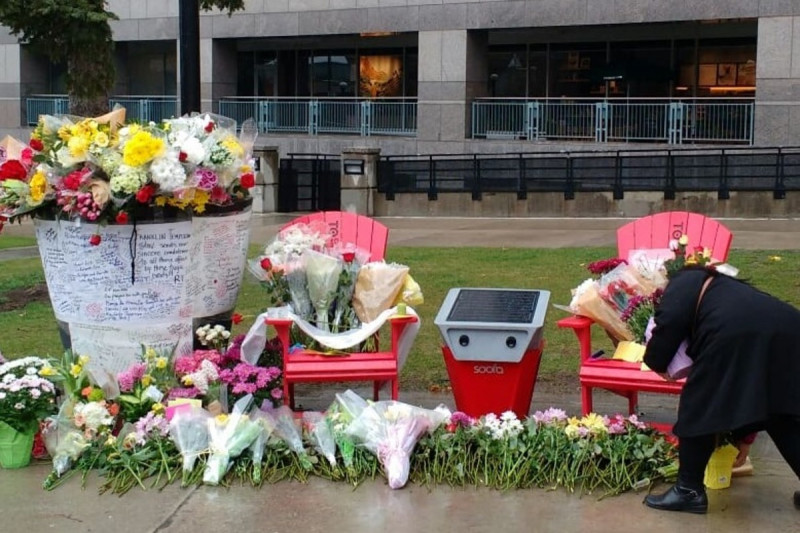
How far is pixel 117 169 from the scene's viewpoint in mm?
5648

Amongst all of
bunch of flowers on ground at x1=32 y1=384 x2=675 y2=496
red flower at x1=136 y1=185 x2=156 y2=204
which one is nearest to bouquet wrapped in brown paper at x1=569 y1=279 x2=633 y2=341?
bunch of flowers on ground at x1=32 y1=384 x2=675 y2=496

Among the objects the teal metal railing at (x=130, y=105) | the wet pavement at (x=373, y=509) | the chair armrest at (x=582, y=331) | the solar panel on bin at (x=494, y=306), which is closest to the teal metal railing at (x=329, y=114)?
the teal metal railing at (x=130, y=105)

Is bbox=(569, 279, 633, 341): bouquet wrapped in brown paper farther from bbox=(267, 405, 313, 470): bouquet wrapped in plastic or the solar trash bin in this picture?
bbox=(267, 405, 313, 470): bouquet wrapped in plastic

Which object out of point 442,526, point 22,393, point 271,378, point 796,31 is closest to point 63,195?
point 22,393

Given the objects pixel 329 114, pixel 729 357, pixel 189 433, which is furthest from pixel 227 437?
pixel 329 114

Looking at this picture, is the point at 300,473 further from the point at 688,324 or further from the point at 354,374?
the point at 688,324

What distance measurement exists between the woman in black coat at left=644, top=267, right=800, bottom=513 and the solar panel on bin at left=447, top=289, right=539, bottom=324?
1213mm

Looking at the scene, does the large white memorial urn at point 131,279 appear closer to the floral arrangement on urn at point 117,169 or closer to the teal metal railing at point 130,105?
the floral arrangement on urn at point 117,169

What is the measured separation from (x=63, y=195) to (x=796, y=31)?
1867cm

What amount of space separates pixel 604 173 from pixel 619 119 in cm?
371

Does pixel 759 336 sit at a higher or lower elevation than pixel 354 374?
higher

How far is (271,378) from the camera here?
5.97 m

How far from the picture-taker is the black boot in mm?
4645

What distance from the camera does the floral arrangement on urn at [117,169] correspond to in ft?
18.5
